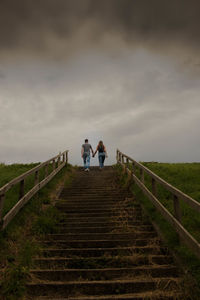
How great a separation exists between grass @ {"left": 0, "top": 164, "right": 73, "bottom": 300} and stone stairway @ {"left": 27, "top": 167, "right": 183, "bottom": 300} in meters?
0.18

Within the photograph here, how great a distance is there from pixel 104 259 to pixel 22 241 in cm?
173

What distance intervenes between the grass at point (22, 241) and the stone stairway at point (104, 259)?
Answer: 180mm

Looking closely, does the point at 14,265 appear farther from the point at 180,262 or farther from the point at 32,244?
the point at 180,262

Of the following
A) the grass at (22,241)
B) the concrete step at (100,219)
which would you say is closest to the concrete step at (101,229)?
the grass at (22,241)

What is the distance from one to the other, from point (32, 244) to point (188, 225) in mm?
3170

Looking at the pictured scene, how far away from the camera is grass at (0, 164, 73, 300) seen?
3295mm

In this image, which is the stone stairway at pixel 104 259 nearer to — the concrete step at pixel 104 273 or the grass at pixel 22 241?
the concrete step at pixel 104 273

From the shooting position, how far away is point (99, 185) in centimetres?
956

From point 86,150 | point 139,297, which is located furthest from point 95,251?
point 86,150

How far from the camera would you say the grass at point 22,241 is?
3.29 meters

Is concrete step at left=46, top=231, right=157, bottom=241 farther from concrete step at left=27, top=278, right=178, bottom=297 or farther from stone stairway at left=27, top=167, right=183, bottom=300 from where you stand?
concrete step at left=27, top=278, right=178, bottom=297

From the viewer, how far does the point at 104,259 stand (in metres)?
4.04

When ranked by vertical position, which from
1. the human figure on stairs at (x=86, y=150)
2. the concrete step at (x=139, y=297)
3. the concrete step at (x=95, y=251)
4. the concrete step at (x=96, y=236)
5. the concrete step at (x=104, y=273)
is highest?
the human figure on stairs at (x=86, y=150)

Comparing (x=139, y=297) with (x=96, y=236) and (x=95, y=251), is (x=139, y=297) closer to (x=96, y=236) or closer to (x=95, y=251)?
(x=95, y=251)
